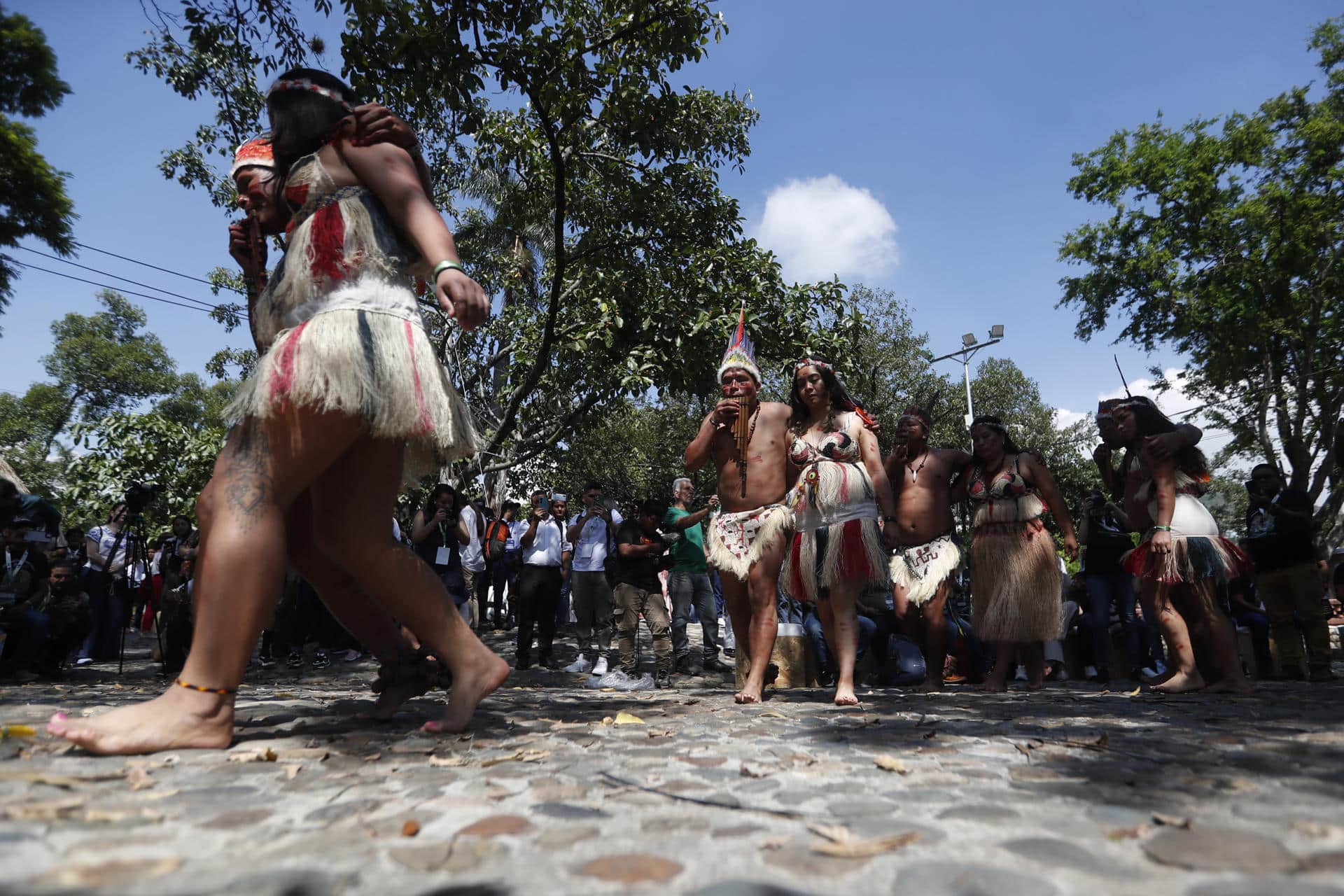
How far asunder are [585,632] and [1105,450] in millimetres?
5463

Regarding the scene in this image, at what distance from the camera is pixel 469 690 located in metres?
2.53

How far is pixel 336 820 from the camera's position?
1521 mm

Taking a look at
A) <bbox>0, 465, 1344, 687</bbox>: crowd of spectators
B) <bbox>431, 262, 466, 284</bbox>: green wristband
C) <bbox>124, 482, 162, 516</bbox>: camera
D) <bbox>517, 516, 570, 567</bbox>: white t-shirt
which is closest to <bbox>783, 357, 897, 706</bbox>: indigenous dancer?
<bbox>0, 465, 1344, 687</bbox>: crowd of spectators

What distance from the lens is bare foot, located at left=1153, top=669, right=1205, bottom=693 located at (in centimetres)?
473

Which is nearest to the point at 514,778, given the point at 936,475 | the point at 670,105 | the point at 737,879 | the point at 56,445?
the point at 737,879

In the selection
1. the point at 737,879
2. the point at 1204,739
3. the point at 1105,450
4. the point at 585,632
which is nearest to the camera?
the point at 737,879

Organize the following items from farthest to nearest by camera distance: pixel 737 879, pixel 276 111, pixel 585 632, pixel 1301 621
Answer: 1. pixel 585 632
2. pixel 1301 621
3. pixel 276 111
4. pixel 737 879

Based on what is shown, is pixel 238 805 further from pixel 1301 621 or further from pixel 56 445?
pixel 56 445

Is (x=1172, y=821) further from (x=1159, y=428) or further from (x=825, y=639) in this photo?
(x=825, y=639)

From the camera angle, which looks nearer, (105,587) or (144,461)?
(105,587)

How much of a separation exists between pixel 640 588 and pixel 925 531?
3249 millimetres

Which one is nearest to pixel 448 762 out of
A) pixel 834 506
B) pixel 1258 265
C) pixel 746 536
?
pixel 746 536

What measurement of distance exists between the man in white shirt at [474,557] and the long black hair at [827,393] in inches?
218

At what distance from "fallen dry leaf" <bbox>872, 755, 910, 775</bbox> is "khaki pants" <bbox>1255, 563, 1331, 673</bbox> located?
6.04m
